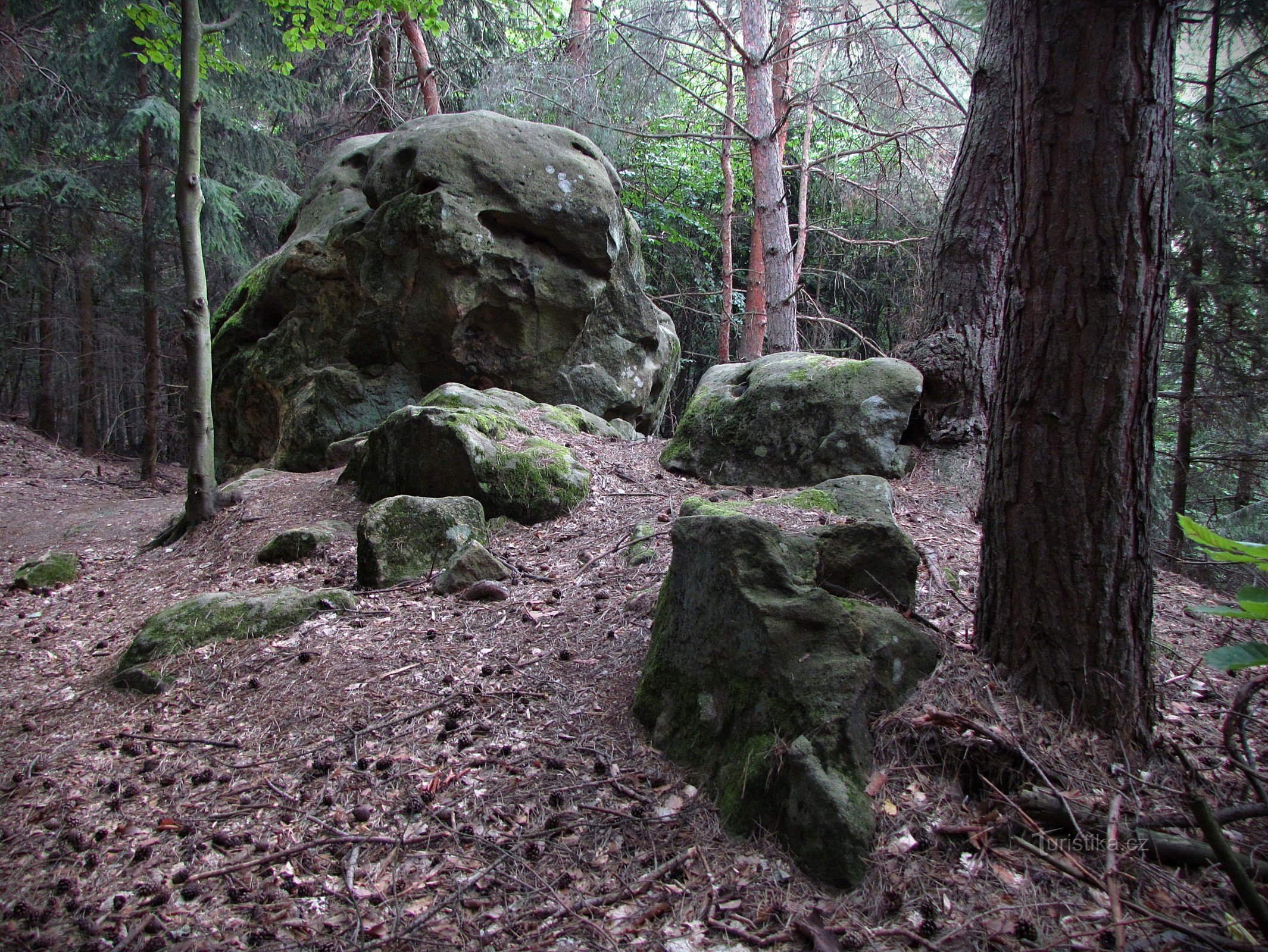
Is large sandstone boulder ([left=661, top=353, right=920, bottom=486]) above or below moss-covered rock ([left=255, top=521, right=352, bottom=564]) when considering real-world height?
above

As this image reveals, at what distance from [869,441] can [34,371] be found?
19.1 metres

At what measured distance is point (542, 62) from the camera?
11609mm

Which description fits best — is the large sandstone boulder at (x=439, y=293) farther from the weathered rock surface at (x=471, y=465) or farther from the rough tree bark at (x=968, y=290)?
the rough tree bark at (x=968, y=290)

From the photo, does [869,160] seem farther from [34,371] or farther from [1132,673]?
[34,371]

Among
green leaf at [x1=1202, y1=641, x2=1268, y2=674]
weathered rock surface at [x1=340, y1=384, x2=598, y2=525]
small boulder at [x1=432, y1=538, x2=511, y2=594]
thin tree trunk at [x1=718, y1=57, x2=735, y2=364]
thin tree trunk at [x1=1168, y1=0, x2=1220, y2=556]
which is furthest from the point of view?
thin tree trunk at [x1=718, y1=57, x2=735, y2=364]

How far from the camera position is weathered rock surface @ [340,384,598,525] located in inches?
197

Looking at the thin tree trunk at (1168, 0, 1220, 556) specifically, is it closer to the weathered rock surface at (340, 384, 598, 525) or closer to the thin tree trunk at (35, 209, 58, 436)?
the weathered rock surface at (340, 384, 598, 525)

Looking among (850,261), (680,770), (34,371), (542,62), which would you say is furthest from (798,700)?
(34,371)

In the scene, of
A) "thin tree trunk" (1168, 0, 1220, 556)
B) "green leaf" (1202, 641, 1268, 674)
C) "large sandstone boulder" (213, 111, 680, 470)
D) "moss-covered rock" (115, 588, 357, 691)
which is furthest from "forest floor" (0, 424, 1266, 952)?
"large sandstone boulder" (213, 111, 680, 470)

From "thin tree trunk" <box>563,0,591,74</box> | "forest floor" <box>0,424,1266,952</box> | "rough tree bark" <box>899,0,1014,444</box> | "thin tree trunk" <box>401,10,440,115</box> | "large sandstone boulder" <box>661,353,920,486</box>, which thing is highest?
"thin tree trunk" <box>563,0,591,74</box>

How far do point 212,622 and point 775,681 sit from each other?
2.88 m

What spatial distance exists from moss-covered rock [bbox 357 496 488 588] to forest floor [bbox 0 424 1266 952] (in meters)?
0.30

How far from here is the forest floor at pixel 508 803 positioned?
1966 millimetres

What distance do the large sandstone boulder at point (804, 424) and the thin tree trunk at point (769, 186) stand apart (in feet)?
11.8
